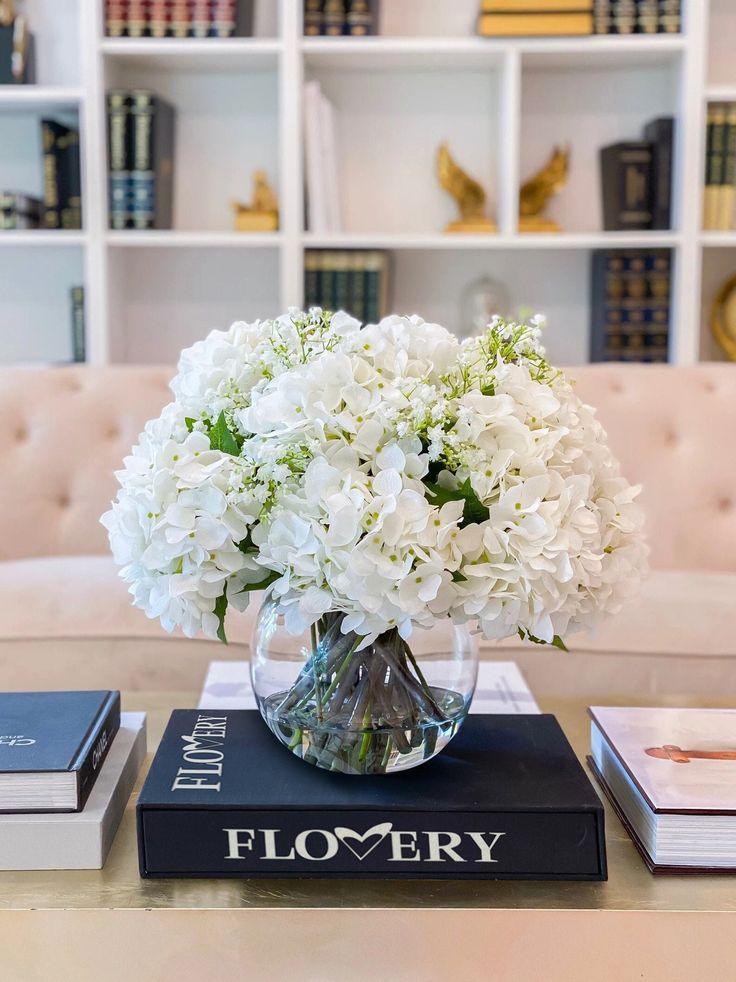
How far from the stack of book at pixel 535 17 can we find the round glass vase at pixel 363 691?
2126mm

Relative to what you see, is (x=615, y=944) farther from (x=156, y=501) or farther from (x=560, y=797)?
(x=156, y=501)

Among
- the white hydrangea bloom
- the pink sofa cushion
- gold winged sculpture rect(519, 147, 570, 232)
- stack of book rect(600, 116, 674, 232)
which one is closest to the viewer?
the white hydrangea bloom

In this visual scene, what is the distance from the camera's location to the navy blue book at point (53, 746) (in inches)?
29.9

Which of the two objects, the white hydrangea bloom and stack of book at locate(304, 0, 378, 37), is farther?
stack of book at locate(304, 0, 378, 37)

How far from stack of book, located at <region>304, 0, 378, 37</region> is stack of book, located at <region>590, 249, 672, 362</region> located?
34.2 inches

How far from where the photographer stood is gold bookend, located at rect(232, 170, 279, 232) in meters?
2.64

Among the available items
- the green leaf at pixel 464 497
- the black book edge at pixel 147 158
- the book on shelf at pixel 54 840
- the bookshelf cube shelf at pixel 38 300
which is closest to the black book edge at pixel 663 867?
the green leaf at pixel 464 497

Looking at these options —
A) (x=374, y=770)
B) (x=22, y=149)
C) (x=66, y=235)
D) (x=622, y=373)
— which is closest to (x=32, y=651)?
(x=374, y=770)

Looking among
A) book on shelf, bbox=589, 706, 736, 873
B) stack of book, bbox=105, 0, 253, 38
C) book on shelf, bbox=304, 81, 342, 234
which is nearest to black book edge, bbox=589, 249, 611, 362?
book on shelf, bbox=304, 81, 342, 234

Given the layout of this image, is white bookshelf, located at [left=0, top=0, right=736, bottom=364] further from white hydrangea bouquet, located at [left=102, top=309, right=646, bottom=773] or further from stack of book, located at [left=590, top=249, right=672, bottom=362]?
white hydrangea bouquet, located at [left=102, top=309, right=646, bottom=773]

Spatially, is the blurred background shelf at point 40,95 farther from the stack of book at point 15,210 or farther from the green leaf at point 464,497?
the green leaf at point 464,497

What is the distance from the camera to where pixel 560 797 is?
2.48ft

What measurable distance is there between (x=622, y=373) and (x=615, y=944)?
150cm

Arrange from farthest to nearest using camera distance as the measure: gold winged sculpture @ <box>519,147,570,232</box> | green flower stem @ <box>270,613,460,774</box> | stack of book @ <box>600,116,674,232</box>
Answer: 1. gold winged sculpture @ <box>519,147,570,232</box>
2. stack of book @ <box>600,116,674,232</box>
3. green flower stem @ <box>270,613,460,774</box>
